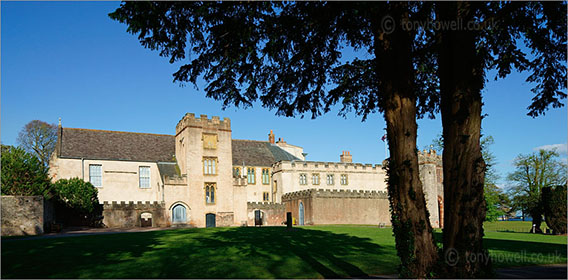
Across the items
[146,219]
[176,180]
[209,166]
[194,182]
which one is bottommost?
[146,219]

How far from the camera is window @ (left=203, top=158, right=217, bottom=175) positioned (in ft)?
131

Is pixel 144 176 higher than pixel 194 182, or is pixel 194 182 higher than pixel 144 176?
pixel 144 176

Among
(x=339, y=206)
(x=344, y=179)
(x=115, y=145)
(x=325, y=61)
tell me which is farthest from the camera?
(x=344, y=179)

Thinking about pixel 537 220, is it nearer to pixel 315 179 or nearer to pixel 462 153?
pixel 315 179

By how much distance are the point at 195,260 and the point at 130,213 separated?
27.0 m

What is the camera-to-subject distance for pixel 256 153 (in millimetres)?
51250

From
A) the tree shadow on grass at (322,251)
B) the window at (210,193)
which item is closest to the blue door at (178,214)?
the window at (210,193)

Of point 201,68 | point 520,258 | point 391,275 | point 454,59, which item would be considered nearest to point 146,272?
point 201,68

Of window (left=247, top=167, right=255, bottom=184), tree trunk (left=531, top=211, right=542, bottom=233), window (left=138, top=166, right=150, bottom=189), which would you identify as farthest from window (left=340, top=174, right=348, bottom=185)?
tree trunk (left=531, top=211, right=542, bottom=233)

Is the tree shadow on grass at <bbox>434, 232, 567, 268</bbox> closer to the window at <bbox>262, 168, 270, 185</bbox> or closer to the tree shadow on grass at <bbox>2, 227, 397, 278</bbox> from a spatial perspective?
the tree shadow on grass at <bbox>2, 227, 397, 278</bbox>

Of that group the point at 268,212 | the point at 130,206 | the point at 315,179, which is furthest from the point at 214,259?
the point at 315,179

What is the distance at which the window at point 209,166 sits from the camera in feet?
131

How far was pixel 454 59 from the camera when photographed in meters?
6.72

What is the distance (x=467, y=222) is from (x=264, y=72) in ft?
17.7
